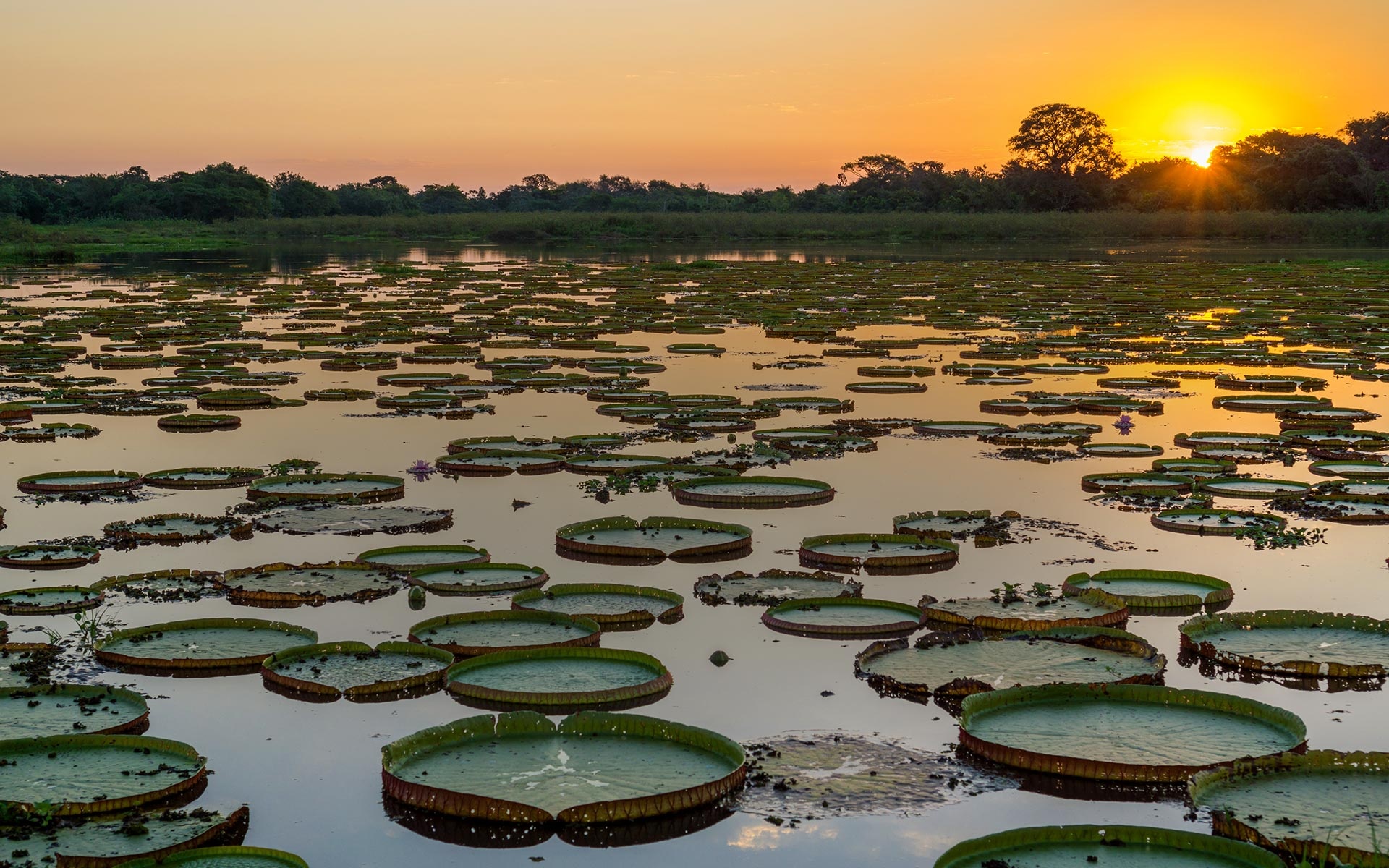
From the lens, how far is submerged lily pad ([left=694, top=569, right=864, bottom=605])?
7.24m

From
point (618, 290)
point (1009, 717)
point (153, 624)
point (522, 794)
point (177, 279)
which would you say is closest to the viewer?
point (522, 794)

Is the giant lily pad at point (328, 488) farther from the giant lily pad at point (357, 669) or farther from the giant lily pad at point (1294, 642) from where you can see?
the giant lily pad at point (1294, 642)

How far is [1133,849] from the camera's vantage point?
14.5 feet

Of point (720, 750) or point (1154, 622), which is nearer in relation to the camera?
point (720, 750)

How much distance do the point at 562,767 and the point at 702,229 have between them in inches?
3046

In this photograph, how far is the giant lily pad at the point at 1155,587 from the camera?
23.4 ft

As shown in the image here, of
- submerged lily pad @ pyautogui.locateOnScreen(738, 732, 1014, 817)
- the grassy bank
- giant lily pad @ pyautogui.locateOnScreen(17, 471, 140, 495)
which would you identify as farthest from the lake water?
the grassy bank

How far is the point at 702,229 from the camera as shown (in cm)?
8131

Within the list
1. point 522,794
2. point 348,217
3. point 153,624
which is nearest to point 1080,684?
point 522,794

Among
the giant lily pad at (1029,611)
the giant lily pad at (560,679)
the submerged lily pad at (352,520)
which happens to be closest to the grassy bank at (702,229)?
the submerged lily pad at (352,520)

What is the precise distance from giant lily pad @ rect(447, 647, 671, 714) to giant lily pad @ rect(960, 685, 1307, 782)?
1.32 meters

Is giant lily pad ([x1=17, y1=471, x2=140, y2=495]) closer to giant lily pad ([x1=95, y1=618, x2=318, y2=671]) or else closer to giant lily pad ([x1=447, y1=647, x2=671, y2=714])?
giant lily pad ([x1=95, y1=618, x2=318, y2=671])

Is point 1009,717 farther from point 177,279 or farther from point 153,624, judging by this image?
point 177,279

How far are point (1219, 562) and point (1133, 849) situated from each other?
13.6 feet
